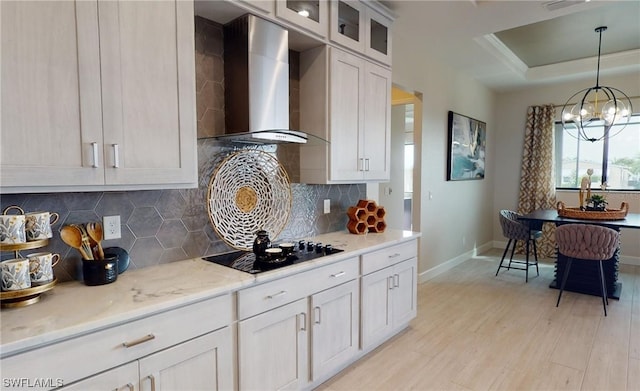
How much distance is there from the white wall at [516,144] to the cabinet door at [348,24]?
457 centimetres

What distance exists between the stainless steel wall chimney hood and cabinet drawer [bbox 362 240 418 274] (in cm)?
101

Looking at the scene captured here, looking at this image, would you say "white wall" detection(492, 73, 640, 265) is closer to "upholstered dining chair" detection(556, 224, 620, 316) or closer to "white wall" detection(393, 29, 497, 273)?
"white wall" detection(393, 29, 497, 273)

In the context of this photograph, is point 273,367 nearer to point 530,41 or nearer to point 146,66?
point 146,66

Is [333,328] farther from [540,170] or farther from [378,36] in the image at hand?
[540,170]

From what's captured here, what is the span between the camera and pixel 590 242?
3.49 metres

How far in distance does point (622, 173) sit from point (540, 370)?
4.44 m

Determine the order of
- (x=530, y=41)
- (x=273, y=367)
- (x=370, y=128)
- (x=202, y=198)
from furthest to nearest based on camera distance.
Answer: (x=530, y=41) → (x=370, y=128) → (x=202, y=198) → (x=273, y=367)

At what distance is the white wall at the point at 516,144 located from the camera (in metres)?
5.30

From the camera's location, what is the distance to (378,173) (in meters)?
3.03

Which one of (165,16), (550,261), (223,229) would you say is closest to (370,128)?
(223,229)

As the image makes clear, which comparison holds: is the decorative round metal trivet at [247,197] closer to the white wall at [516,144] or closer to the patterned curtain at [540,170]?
the patterned curtain at [540,170]

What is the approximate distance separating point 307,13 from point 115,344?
2.16m

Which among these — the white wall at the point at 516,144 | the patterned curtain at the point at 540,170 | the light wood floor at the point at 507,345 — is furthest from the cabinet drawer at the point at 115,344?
the white wall at the point at 516,144

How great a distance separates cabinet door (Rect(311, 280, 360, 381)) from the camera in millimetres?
2135
